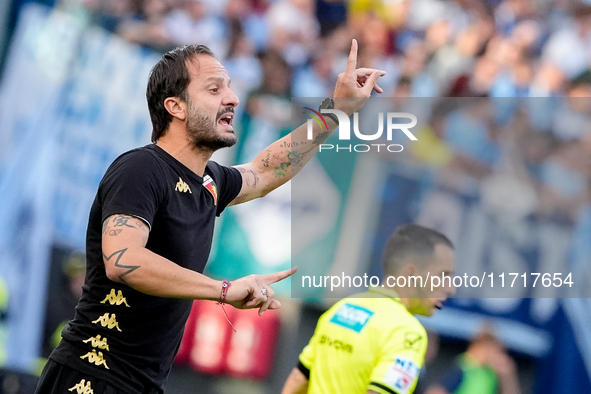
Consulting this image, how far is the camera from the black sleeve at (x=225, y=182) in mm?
3117

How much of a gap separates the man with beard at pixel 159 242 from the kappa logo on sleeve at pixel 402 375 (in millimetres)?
936

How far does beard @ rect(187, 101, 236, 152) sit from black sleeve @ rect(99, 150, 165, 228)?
0.31m

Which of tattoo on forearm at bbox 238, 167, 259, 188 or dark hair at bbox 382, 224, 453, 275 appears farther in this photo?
dark hair at bbox 382, 224, 453, 275

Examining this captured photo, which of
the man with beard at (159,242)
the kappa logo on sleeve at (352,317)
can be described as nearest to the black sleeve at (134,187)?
the man with beard at (159,242)

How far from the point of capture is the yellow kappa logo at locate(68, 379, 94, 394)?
2568 mm

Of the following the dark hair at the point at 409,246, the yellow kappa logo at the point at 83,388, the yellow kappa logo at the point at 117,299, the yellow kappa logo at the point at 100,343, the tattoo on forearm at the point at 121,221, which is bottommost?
the yellow kappa logo at the point at 83,388

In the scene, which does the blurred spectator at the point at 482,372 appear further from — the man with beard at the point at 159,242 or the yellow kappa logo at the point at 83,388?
the yellow kappa logo at the point at 83,388

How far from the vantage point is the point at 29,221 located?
7445mm

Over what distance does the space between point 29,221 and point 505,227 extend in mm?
5193

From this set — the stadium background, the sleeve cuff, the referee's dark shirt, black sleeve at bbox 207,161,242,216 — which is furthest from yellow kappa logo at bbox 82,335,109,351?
the stadium background

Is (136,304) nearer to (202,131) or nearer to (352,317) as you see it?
(202,131)

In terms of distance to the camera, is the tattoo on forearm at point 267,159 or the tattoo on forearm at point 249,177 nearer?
the tattoo on forearm at point 249,177

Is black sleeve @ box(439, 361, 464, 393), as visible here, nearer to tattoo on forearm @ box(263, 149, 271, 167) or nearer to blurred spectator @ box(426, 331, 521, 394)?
blurred spectator @ box(426, 331, 521, 394)

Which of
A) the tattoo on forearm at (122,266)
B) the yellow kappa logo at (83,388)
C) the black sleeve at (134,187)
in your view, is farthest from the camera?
the yellow kappa logo at (83,388)
